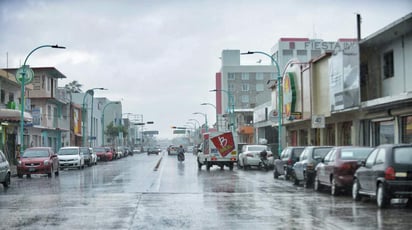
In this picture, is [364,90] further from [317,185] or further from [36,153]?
[36,153]

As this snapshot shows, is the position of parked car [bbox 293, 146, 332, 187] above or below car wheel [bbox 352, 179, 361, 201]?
above

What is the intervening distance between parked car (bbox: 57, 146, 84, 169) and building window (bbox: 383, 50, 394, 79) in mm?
22459

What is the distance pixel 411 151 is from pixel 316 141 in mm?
28459

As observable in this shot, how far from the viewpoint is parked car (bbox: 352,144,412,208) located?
1407cm

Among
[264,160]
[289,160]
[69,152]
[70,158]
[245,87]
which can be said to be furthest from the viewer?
[245,87]

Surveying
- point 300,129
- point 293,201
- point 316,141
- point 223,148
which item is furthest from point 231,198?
point 300,129

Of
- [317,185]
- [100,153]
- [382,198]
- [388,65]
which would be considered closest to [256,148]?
[388,65]

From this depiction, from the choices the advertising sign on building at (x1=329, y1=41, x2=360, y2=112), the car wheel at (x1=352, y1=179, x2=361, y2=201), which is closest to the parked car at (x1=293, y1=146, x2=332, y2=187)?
the car wheel at (x1=352, y1=179, x2=361, y2=201)

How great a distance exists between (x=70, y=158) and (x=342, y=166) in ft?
Answer: 91.0

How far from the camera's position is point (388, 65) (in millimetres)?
28656

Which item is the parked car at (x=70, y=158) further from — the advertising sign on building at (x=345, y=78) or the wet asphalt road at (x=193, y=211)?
the wet asphalt road at (x=193, y=211)

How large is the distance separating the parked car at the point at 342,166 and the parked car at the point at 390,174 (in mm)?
2295

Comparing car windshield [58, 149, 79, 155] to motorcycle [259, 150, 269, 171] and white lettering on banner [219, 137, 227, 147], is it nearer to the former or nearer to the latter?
white lettering on banner [219, 137, 227, 147]

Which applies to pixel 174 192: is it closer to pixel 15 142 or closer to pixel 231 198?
pixel 231 198
